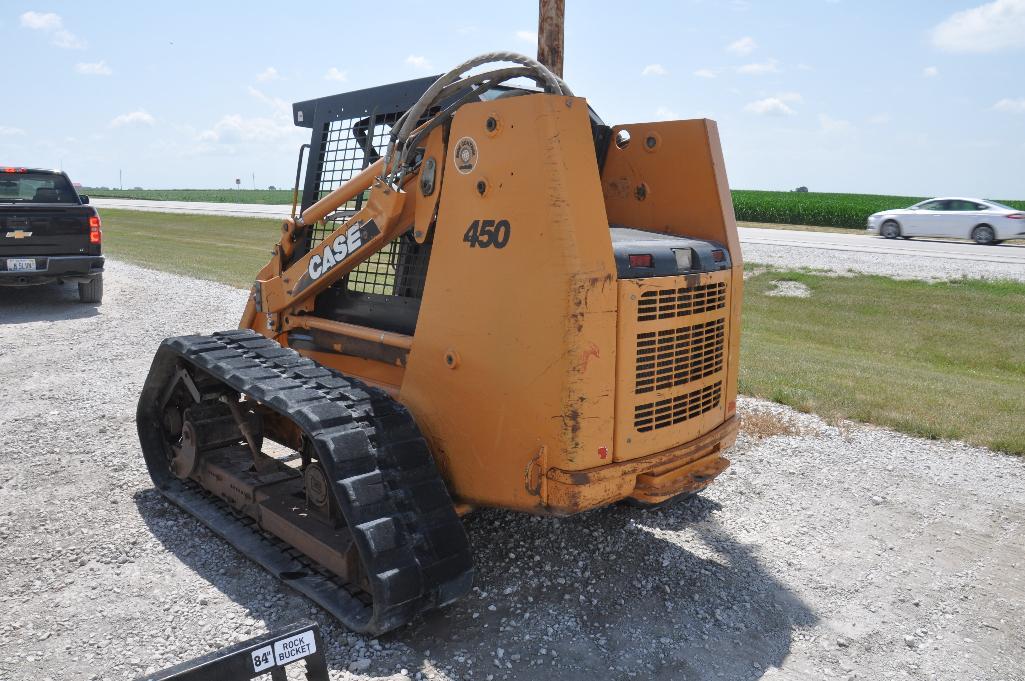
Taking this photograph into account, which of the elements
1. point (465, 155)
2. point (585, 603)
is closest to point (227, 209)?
point (465, 155)

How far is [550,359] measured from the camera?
342cm

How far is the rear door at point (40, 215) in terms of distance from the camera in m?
11.3

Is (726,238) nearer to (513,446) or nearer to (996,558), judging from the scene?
(513,446)

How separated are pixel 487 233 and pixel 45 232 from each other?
10.2 m

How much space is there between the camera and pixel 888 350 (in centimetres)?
1044

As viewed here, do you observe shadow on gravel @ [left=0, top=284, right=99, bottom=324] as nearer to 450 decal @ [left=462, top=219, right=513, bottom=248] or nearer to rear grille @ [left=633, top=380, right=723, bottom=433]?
450 decal @ [left=462, top=219, right=513, bottom=248]

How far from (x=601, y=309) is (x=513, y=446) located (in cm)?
71

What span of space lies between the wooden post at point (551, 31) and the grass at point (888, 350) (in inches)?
149

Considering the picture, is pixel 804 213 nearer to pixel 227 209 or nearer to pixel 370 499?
pixel 227 209

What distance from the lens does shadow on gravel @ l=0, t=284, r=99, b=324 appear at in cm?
1138

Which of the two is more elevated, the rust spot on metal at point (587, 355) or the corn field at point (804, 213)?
the corn field at point (804, 213)

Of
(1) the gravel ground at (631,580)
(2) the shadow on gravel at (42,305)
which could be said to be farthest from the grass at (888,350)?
(2) the shadow on gravel at (42,305)

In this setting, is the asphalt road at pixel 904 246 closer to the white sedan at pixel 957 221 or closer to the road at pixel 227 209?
the white sedan at pixel 957 221

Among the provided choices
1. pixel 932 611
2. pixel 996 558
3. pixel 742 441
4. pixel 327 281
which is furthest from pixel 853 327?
pixel 327 281
